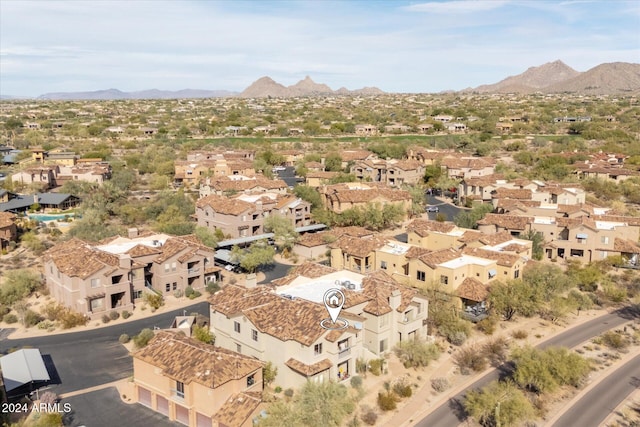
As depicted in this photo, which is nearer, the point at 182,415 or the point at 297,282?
the point at 182,415

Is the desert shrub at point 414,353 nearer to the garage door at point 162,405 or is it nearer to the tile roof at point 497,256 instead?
the tile roof at point 497,256

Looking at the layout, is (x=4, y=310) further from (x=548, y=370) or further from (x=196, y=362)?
(x=548, y=370)

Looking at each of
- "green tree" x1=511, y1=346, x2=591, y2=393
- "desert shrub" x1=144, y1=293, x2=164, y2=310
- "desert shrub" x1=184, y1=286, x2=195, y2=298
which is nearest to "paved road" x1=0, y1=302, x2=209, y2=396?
"desert shrub" x1=144, y1=293, x2=164, y2=310

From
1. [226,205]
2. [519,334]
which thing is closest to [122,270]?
[226,205]

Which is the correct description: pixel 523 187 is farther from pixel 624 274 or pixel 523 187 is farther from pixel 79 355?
pixel 79 355

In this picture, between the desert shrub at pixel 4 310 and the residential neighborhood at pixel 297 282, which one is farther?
the desert shrub at pixel 4 310

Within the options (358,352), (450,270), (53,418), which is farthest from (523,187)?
(53,418)

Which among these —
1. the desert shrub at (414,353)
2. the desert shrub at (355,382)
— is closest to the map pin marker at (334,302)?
the desert shrub at (355,382)
